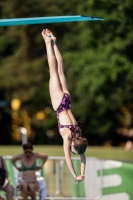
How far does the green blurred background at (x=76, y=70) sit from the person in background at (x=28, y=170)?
542 inches

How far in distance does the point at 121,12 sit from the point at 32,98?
16069 mm

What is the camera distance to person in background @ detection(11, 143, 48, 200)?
12.8 meters

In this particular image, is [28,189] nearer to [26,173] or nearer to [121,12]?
[26,173]

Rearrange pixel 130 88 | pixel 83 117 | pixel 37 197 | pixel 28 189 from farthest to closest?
1. pixel 83 117
2. pixel 130 88
3. pixel 37 197
4. pixel 28 189

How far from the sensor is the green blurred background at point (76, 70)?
27.6m

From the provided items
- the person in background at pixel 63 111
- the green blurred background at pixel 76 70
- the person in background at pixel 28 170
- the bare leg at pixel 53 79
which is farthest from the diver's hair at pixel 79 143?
the green blurred background at pixel 76 70

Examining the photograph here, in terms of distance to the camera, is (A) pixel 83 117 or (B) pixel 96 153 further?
(A) pixel 83 117

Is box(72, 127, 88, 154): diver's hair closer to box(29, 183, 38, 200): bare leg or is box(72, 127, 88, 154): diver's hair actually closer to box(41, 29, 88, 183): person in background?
box(41, 29, 88, 183): person in background

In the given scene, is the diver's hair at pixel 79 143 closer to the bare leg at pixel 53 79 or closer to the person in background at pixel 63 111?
the person in background at pixel 63 111

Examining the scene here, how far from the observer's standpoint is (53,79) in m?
9.44

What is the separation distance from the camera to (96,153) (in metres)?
25.1

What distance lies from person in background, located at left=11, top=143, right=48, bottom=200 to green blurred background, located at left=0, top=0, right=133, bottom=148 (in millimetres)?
13777

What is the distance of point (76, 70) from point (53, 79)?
69.7 feet

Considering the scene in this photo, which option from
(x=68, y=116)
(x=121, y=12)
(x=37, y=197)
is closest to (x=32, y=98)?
(x=121, y=12)
